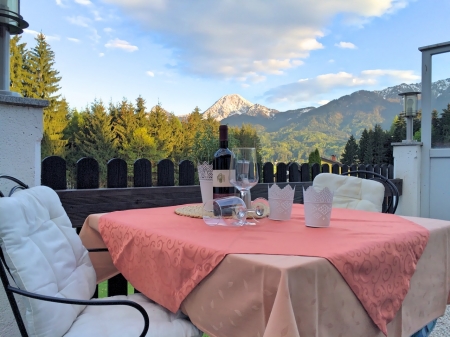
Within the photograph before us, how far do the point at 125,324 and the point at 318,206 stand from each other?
0.72 m

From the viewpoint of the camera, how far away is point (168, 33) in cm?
2814

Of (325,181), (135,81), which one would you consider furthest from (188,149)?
(325,181)

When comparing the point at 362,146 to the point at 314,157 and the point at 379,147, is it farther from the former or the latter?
the point at 314,157

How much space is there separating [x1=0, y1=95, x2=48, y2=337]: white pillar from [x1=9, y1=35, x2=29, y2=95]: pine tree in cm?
2447

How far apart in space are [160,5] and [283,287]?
81.0ft

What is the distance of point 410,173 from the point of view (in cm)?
359

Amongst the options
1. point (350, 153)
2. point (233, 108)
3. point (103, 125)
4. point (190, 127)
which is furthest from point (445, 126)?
point (103, 125)

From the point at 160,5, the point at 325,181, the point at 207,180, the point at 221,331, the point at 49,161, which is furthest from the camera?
the point at 160,5

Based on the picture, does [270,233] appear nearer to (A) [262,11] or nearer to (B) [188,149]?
(A) [262,11]

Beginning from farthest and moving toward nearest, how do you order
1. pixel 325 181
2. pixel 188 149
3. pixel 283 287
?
pixel 188 149 → pixel 325 181 → pixel 283 287

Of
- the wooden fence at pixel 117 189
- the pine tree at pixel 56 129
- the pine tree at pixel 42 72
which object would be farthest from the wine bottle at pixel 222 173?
the pine tree at pixel 42 72

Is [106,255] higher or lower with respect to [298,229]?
lower

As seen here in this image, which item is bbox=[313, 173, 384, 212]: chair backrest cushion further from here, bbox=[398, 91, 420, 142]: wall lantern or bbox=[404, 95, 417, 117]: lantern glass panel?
bbox=[404, 95, 417, 117]: lantern glass panel

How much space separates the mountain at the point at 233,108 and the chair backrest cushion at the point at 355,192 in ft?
76.3
